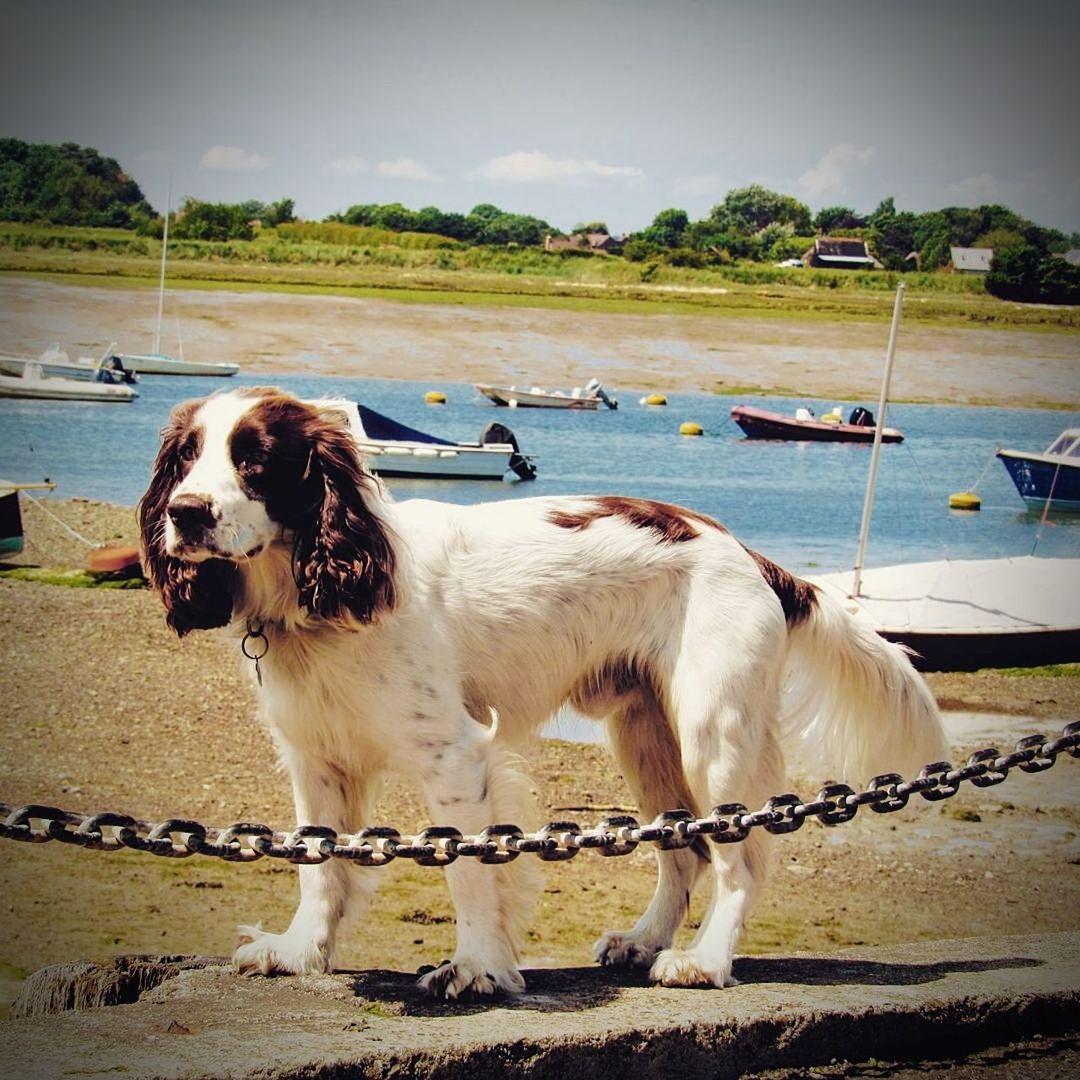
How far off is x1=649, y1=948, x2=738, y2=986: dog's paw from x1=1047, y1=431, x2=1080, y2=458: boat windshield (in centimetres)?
656

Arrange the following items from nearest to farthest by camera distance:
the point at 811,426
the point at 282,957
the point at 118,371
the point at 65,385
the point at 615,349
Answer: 1. the point at 282,957
2. the point at 65,385
3. the point at 118,371
4. the point at 811,426
5. the point at 615,349

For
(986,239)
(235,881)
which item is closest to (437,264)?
(986,239)

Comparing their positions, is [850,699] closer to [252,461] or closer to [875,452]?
[252,461]

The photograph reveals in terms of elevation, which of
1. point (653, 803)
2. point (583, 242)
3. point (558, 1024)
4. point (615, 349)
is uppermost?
point (583, 242)

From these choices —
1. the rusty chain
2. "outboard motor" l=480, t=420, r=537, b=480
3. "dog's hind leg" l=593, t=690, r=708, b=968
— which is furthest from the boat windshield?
"dog's hind leg" l=593, t=690, r=708, b=968

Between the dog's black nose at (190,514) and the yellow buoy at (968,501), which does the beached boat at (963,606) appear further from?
the dog's black nose at (190,514)

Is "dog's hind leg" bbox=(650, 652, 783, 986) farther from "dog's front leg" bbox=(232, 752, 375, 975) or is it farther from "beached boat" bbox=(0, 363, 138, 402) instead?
"beached boat" bbox=(0, 363, 138, 402)

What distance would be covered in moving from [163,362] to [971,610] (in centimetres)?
485

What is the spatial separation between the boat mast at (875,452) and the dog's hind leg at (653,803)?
495 centimetres

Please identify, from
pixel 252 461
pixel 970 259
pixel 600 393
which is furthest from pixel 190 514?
pixel 970 259

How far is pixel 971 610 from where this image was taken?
26.6 feet

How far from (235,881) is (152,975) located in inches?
72.1

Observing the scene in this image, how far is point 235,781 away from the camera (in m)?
5.70

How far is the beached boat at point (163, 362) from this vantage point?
7117 millimetres
